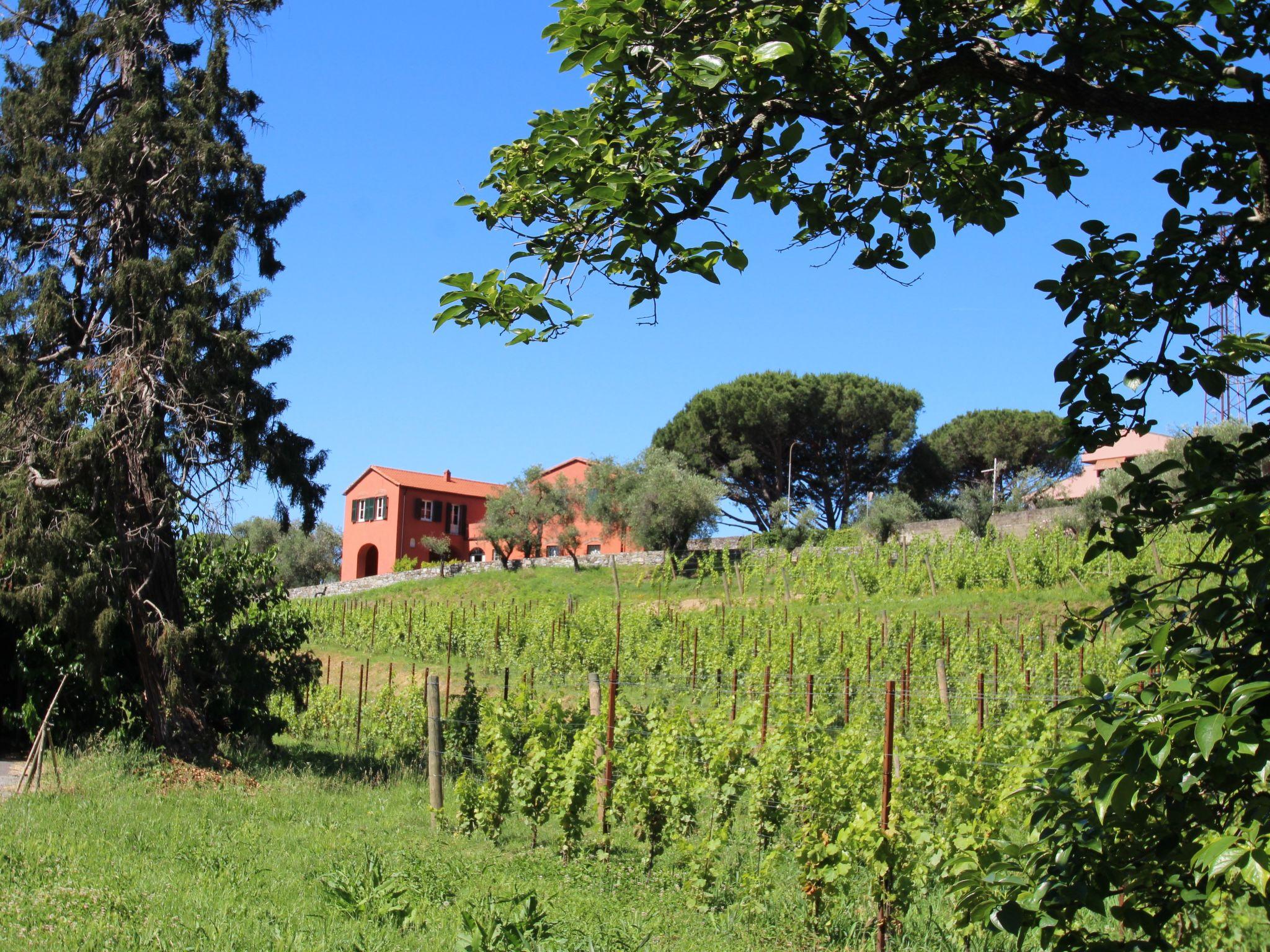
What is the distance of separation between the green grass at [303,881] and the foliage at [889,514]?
26.3 metres

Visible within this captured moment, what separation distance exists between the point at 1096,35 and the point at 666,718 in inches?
265

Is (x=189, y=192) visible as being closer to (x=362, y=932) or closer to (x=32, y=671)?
(x=32, y=671)

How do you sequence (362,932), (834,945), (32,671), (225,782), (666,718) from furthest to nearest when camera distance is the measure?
1. (32,671)
2. (225,782)
3. (666,718)
4. (834,945)
5. (362,932)

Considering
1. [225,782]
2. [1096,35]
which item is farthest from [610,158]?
[225,782]

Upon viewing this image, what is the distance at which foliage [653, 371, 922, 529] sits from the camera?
136ft

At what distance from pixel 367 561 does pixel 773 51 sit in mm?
49491

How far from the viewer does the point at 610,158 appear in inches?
89.2

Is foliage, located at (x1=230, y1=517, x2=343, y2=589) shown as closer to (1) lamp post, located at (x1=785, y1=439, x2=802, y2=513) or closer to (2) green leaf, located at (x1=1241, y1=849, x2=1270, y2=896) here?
(1) lamp post, located at (x1=785, y1=439, x2=802, y2=513)

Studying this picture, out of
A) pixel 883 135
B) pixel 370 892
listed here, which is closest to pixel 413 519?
pixel 370 892

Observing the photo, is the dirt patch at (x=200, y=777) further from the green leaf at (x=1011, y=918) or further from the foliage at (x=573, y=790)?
the green leaf at (x=1011, y=918)

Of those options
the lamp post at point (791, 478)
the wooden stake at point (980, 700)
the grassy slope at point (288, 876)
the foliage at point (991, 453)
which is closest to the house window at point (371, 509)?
the lamp post at point (791, 478)

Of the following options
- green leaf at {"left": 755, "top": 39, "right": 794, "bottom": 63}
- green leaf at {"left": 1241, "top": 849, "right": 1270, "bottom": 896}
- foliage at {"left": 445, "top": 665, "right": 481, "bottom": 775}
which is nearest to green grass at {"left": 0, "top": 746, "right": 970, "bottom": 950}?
foliage at {"left": 445, "top": 665, "right": 481, "bottom": 775}

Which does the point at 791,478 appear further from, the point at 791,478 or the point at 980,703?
the point at 980,703

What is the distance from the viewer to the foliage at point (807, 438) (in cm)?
4131
